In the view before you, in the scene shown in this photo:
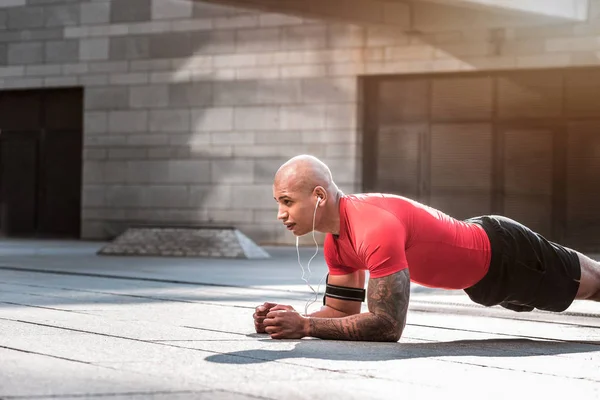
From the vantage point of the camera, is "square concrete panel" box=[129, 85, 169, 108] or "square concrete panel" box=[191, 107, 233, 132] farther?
"square concrete panel" box=[129, 85, 169, 108]

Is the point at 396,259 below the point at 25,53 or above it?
below

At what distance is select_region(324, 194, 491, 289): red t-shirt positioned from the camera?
17.8 feet

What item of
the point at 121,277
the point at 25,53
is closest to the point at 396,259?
the point at 121,277

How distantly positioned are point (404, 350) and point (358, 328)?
296 millimetres

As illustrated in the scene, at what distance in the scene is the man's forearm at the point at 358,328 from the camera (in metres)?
5.51

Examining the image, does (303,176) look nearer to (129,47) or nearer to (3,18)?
(129,47)

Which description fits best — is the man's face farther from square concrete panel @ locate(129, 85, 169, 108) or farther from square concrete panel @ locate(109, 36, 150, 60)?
square concrete panel @ locate(109, 36, 150, 60)

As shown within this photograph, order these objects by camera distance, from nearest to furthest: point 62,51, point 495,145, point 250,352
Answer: point 250,352, point 495,145, point 62,51

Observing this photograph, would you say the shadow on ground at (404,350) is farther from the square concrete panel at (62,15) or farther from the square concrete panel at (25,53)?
the square concrete panel at (25,53)

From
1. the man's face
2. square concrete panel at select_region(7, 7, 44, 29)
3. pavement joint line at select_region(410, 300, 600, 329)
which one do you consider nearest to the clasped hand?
the man's face

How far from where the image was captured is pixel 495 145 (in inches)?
821

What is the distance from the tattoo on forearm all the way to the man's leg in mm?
1122

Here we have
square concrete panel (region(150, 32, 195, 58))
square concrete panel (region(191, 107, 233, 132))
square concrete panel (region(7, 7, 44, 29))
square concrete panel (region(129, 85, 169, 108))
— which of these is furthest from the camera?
square concrete panel (region(7, 7, 44, 29))

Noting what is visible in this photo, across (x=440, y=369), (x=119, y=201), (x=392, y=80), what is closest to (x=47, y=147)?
(x=119, y=201)
